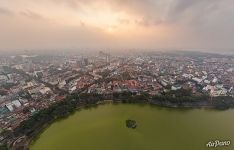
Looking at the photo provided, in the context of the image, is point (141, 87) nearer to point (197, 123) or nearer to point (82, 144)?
point (197, 123)

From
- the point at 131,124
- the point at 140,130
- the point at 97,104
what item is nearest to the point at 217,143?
the point at 140,130

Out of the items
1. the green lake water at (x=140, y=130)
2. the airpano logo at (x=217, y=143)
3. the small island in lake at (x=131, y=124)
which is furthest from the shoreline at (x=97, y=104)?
the airpano logo at (x=217, y=143)

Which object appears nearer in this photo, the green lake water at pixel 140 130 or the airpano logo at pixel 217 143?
the airpano logo at pixel 217 143

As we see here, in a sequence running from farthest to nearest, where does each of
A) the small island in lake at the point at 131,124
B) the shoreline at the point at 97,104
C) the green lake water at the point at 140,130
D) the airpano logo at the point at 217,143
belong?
1. the small island in lake at the point at 131,124
2. the shoreline at the point at 97,104
3. the green lake water at the point at 140,130
4. the airpano logo at the point at 217,143

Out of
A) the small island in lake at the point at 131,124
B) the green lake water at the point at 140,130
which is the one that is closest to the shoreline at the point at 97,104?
the green lake water at the point at 140,130

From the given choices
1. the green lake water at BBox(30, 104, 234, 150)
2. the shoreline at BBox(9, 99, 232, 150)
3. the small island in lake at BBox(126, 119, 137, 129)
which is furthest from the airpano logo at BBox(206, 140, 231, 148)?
the shoreline at BBox(9, 99, 232, 150)

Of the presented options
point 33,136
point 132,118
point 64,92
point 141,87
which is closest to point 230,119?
point 132,118

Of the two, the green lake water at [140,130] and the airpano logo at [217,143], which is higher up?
the airpano logo at [217,143]

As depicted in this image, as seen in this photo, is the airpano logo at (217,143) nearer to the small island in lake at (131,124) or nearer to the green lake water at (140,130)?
the green lake water at (140,130)

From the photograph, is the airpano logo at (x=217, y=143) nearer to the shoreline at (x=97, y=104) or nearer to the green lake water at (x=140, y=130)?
the green lake water at (x=140, y=130)

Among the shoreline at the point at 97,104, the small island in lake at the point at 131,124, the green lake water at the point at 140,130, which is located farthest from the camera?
the small island in lake at the point at 131,124
